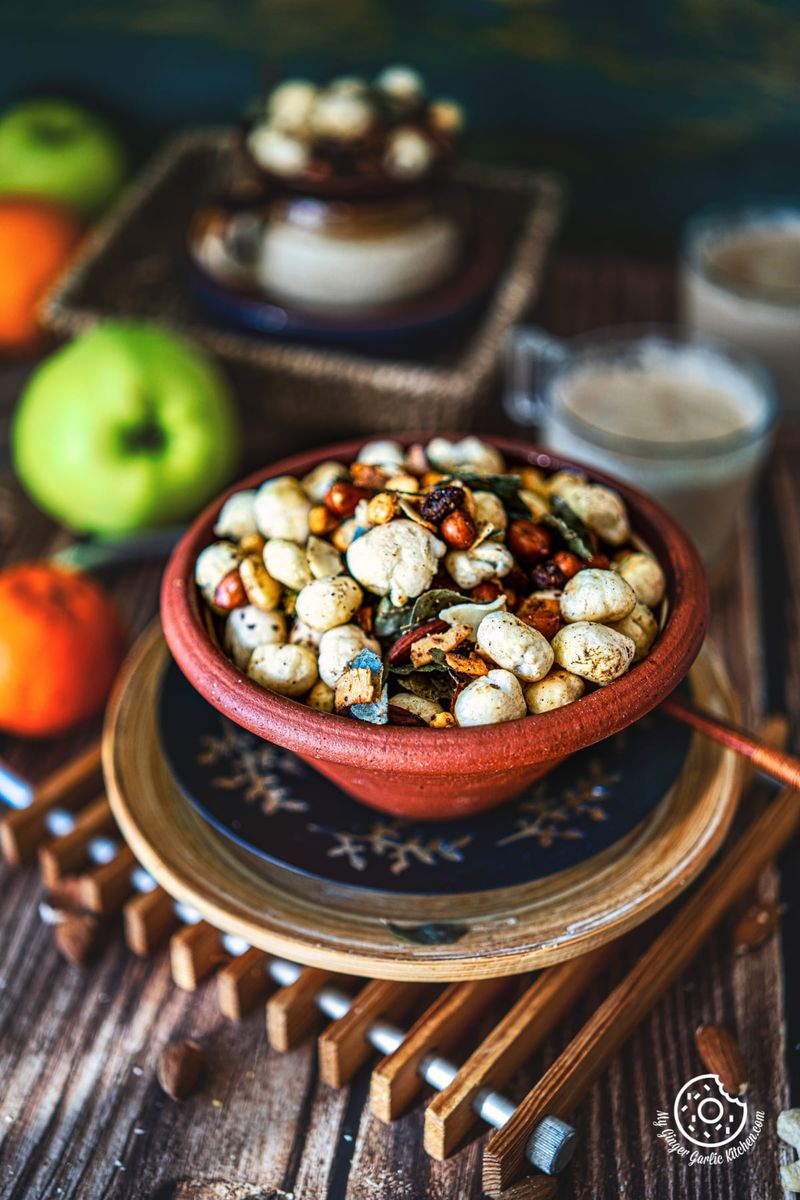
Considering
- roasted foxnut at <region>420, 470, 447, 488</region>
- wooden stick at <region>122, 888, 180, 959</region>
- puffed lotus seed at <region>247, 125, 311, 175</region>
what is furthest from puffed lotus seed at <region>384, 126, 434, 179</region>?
wooden stick at <region>122, 888, 180, 959</region>

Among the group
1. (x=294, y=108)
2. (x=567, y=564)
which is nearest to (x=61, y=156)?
(x=294, y=108)

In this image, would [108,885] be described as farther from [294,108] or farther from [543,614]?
[294,108]

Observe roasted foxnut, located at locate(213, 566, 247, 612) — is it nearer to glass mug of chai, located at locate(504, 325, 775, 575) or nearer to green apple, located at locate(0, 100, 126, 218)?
glass mug of chai, located at locate(504, 325, 775, 575)

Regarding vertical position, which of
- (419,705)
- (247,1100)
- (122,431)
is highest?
(419,705)

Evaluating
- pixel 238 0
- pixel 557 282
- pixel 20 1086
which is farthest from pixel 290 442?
pixel 20 1086

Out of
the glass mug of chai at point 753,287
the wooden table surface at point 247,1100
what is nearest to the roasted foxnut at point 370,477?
the wooden table surface at point 247,1100
